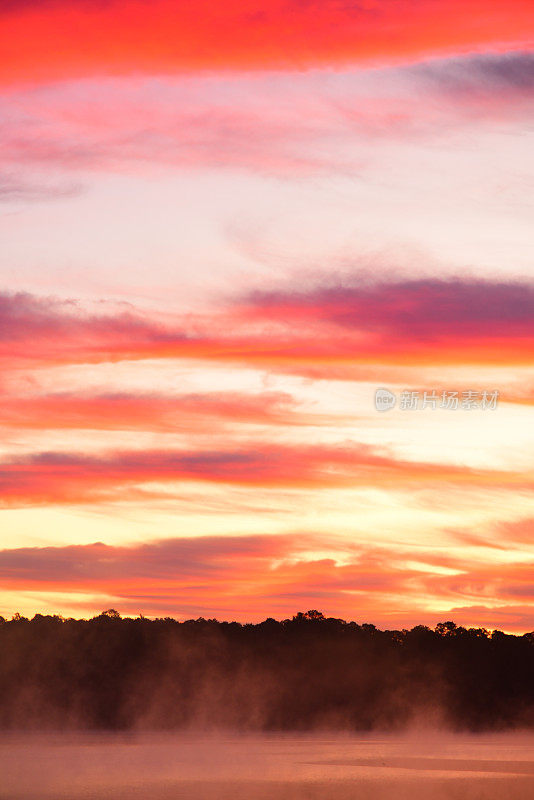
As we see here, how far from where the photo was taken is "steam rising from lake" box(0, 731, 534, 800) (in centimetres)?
9381

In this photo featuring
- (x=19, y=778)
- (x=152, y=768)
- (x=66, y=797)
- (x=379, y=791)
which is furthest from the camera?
(x=152, y=768)

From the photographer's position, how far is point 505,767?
405 ft

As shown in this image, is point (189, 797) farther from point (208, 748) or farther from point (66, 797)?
point (208, 748)

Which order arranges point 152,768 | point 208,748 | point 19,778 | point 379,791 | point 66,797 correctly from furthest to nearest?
point 208,748 → point 152,768 → point 19,778 → point 379,791 → point 66,797

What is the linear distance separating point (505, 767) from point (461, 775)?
39.3ft

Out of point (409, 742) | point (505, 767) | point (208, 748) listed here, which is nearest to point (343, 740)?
point (409, 742)

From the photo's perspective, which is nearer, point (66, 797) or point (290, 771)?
point (66, 797)

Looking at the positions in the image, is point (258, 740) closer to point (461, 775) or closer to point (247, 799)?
point (461, 775)

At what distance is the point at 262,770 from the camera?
11850 centimetres

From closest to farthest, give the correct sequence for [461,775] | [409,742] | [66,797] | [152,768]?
[66,797], [461,775], [152,768], [409,742]

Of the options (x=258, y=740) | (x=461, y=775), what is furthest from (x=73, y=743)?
(x=461, y=775)

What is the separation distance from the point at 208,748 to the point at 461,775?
209ft

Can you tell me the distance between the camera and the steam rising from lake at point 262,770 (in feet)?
308

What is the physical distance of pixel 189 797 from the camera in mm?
90188
